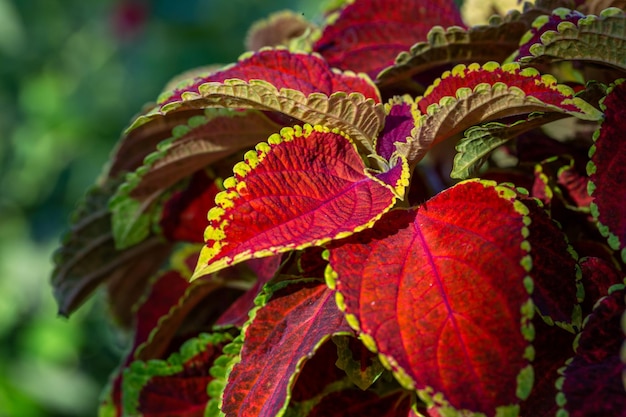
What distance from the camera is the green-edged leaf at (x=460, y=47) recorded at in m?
0.64

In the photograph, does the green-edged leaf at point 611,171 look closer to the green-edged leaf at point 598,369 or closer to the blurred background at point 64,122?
the green-edged leaf at point 598,369

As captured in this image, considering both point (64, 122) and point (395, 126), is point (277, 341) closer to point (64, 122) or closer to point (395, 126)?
point (395, 126)

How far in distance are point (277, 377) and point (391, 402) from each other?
4.9 inches

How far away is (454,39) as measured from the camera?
647 mm

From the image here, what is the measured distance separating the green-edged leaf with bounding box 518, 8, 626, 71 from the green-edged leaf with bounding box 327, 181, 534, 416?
11 centimetres

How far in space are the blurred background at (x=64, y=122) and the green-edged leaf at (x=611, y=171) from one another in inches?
60.9

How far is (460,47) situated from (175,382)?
395 mm

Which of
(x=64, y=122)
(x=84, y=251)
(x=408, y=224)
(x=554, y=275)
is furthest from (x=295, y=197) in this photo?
(x=64, y=122)

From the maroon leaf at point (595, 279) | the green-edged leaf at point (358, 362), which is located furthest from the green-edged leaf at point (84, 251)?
the maroon leaf at point (595, 279)

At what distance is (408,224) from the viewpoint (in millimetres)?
543

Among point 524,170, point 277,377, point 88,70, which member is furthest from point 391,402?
point 88,70

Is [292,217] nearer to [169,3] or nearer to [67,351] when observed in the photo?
[67,351]

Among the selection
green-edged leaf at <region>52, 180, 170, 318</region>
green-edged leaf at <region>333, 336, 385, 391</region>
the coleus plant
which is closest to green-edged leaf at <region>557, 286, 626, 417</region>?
the coleus plant

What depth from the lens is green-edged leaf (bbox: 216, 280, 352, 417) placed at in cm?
52
